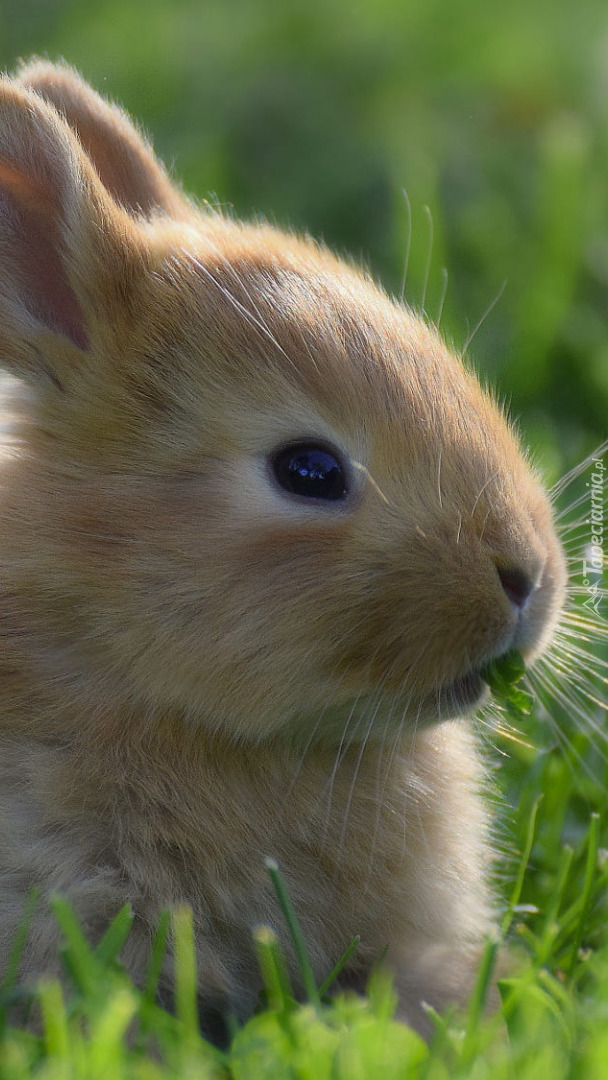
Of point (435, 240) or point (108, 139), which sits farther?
point (435, 240)

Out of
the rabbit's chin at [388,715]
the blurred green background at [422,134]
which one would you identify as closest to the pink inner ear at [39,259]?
the rabbit's chin at [388,715]

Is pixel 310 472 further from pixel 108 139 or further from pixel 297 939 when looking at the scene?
pixel 108 139

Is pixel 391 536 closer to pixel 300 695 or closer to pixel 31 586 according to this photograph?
pixel 300 695

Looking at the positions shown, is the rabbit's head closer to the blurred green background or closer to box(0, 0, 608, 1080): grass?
box(0, 0, 608, 1080): grass

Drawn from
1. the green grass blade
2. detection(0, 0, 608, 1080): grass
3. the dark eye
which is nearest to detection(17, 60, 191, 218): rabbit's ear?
detection(0, 0, 608, 1080): grass

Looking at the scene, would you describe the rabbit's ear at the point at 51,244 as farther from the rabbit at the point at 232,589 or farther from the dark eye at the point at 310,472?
the dark eye at the point at 310,472

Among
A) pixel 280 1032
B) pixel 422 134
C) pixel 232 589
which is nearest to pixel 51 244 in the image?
pixel 232 589

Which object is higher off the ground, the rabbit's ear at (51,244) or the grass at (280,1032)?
the rabbit's ear at (51,244)

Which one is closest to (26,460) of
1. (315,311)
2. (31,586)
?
(31,586)
